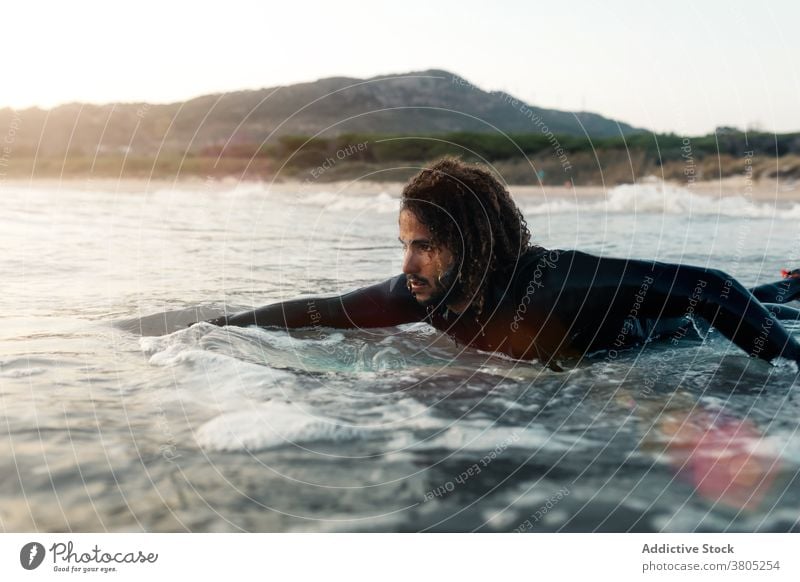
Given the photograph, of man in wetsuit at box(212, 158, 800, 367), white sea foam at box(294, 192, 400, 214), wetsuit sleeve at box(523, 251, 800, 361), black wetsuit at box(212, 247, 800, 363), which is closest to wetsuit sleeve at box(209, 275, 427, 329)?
black wetsuit at box(212, 247, 800, 363)

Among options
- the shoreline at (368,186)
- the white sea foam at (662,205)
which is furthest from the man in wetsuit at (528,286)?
the shoreline at (368,186)

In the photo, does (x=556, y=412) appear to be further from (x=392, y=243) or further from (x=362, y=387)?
(x=392, y=243)

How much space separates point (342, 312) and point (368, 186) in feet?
30.1

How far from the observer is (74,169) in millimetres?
11320

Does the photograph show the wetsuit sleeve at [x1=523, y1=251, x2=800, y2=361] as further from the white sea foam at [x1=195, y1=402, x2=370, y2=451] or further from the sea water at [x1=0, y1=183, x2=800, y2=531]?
the white sea foam at [x1=195, y1=402, x2=370, y2=451]

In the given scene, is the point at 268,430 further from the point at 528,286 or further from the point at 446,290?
the point at 528,286

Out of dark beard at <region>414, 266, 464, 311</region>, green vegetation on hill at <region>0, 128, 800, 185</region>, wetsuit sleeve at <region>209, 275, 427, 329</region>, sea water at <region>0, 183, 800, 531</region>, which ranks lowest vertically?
sea water at <region>0, 183, 800, 531</region>

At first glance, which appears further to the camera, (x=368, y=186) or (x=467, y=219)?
(x=368, y=186)

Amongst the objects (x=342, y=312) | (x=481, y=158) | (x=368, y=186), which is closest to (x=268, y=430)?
(x=342, y=312)

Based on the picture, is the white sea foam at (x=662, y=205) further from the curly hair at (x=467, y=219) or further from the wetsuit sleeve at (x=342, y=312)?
the curly hair at (x=467, y=219)

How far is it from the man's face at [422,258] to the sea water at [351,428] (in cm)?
49

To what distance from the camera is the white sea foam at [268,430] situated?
10.1 ft

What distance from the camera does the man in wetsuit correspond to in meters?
3.73

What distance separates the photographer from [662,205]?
44.4ft
